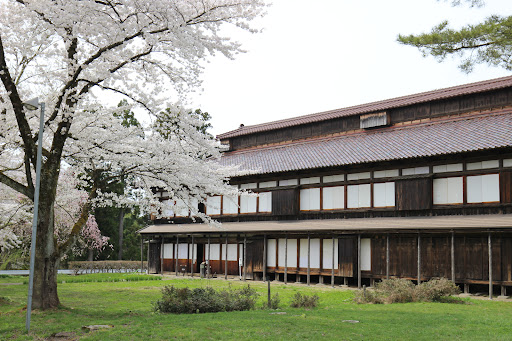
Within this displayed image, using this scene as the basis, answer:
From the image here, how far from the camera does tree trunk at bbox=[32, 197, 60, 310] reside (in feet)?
44.7

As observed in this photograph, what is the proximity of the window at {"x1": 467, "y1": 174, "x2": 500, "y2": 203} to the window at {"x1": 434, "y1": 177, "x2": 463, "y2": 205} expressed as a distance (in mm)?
451

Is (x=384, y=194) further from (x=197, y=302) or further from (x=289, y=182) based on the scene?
(x=197, y=302)

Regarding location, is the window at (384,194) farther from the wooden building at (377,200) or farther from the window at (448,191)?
the window at (448,191)

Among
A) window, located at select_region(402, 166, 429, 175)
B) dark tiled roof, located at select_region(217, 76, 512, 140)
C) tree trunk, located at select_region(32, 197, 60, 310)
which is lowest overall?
tree trunk, located at select_region(32, 197, 60, 310)

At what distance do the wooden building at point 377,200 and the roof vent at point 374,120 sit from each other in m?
0.06

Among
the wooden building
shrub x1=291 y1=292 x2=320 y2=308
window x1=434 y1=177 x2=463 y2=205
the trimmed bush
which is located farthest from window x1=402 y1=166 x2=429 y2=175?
→ shrub x1=291 y1=292 x2=320 y2=308

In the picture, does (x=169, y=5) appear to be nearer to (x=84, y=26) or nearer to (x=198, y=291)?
(x=84, y=26)

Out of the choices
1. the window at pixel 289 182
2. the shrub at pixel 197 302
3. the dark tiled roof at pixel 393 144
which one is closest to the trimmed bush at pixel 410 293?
the shrub at pixel 197 302

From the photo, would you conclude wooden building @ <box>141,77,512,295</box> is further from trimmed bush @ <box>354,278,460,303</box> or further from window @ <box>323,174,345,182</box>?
trimmed bush @ <box>354,278,460,303</box>

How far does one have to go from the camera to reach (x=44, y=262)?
13.8 meters

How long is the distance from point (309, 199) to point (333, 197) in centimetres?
162

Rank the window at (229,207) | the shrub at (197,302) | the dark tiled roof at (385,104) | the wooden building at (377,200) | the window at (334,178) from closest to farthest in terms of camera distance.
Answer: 1. the shrub at (197,302)
2. the wooden building at (377,200)
3. the dark tiled roof at (385,104)
4. the window at (334,178)
5. the window at (229,207)

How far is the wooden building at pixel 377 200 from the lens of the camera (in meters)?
21.1

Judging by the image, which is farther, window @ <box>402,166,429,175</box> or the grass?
window @ <box>402,166,429,175</box>
